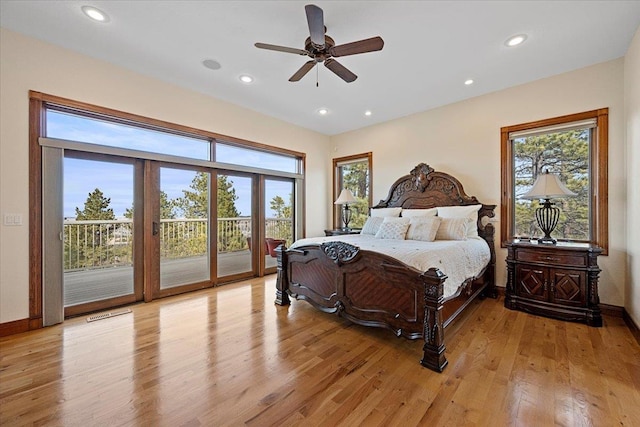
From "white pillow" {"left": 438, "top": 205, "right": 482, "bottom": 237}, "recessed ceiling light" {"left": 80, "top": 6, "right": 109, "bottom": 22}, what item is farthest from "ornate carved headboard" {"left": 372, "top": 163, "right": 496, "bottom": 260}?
"recessed ceiling light" {"left": 80, "top": 6, "right": 109, "bottom": 22}

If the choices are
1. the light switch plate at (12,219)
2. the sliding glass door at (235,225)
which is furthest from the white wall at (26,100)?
the sliding glass door at (235,225)

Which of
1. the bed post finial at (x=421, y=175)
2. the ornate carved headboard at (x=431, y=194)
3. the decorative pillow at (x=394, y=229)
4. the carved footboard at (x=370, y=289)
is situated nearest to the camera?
the carved footboard at (x=370, y=289)

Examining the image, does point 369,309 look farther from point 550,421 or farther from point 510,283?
point 510,283

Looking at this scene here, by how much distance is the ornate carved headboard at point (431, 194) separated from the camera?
3.95 meters

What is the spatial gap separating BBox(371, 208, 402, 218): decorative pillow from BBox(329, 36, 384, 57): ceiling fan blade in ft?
9.14

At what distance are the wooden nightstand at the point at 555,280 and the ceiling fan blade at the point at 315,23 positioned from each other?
3274mm

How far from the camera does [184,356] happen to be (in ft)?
7.30

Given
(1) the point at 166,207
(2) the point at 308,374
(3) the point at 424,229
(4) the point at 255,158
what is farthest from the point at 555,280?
(1) the point at 166,207

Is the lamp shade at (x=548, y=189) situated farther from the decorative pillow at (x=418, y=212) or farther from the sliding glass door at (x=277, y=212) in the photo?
the sliding glass door at (x=277, y=212)

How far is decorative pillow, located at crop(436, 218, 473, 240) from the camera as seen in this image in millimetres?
3498

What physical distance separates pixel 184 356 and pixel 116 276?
2026mm

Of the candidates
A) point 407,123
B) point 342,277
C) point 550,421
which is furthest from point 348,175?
point 550,421

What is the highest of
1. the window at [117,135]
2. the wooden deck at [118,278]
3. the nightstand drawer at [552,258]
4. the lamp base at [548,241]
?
the window at [117,135]

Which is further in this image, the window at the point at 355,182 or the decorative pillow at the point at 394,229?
the window at the point at 355,182
